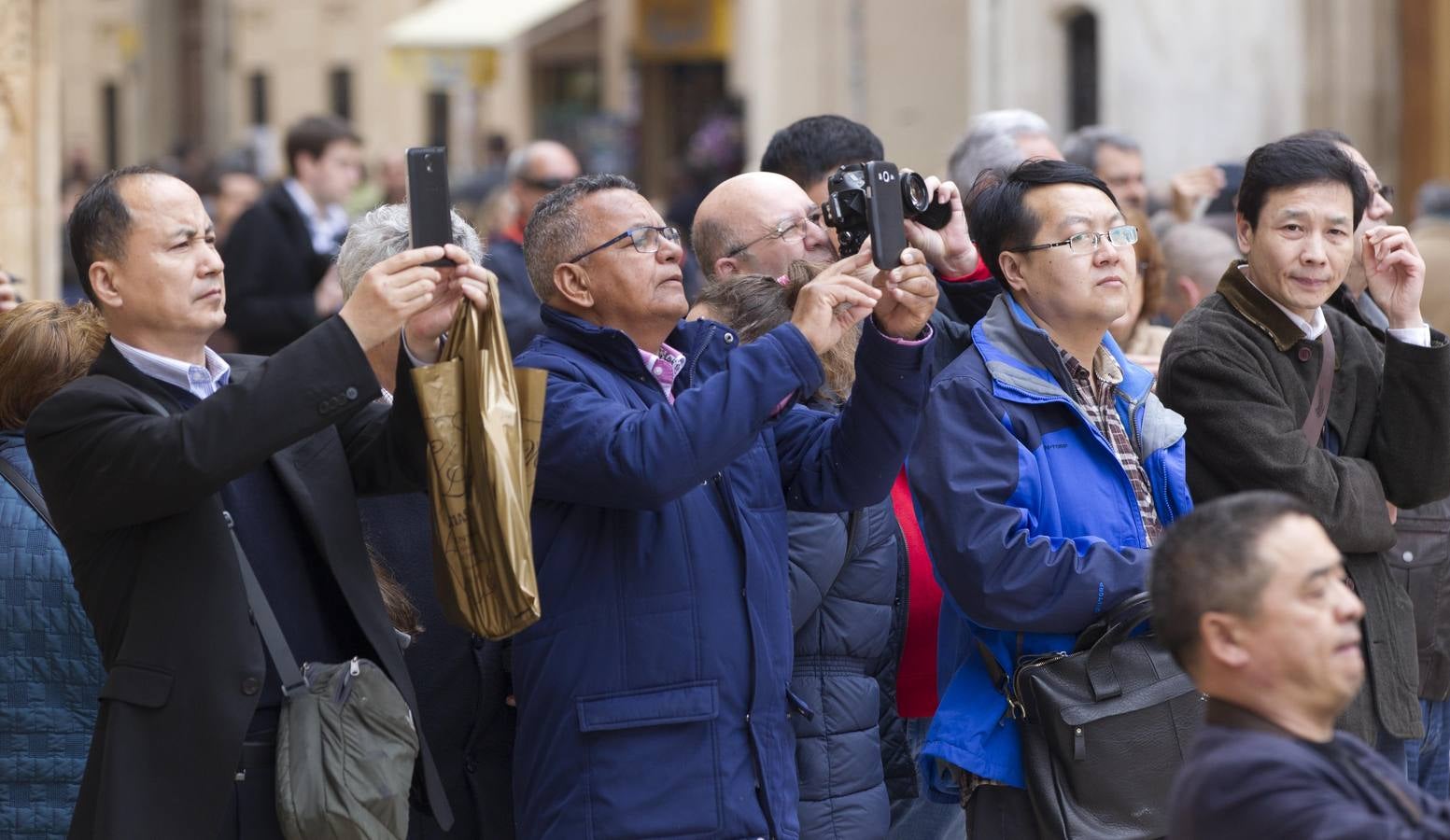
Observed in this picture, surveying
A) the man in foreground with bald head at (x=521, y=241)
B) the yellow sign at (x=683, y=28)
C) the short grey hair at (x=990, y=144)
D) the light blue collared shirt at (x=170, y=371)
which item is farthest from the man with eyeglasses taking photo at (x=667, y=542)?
the yellow sign at (x=683, y=28)

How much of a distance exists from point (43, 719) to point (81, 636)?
0.20 meters

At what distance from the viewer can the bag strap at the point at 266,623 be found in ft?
11.1

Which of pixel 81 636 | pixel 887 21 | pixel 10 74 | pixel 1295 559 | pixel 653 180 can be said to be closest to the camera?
pixel 1295 559

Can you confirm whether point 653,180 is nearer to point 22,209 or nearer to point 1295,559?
point 22,209

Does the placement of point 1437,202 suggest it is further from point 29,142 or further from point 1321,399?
point 29,142

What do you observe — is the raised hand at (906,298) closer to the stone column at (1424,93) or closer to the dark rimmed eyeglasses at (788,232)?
the dark rimmed eyeglasses at (788,232)

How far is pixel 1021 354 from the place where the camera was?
13.1 ft

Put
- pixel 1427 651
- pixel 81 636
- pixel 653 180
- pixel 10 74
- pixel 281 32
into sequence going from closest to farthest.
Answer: pixel 81 636 → pixel 1427 651 → pixel 10 74 → pixel 653 180 → pixel 281 32

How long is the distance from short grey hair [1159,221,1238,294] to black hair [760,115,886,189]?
4.17ft

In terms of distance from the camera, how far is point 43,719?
408 centimetres

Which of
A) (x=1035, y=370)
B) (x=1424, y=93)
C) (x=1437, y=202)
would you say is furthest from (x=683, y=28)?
(x=1035, y=370)

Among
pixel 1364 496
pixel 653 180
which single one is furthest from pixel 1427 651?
pixel 653 180

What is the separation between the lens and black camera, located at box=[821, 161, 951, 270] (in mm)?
3559

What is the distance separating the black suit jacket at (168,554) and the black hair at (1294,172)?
6.99 feet
